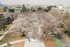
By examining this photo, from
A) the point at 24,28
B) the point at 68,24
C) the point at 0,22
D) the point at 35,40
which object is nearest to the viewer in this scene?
the point at 35,40

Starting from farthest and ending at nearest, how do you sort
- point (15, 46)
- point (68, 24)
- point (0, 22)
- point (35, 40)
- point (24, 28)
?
point (0, 22), point (68, 24), point (24, 28), point (35, 40), point (15, 46)

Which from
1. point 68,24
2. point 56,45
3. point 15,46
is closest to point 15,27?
point 15,46

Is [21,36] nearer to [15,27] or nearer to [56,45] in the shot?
[15,27]

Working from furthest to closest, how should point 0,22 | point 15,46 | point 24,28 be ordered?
point 0,22, point 24,28, point 15,46

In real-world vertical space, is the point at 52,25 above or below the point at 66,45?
above

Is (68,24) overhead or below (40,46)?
overhead

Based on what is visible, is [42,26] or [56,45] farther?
[42,26]

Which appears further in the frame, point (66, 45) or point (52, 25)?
point (52, 25)

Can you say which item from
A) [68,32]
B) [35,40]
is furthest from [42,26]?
[68,32]

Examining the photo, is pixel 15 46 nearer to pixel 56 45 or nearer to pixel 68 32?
pixel 56 45
